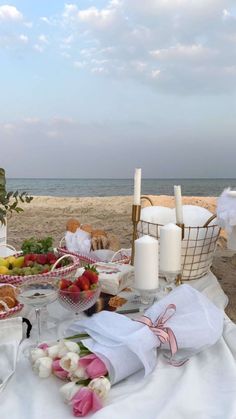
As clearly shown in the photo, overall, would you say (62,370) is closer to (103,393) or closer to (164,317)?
(103,393)

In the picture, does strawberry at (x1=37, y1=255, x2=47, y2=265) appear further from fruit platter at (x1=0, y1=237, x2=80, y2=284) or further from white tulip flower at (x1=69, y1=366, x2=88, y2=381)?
white tulip flower at (x1=69, y1=366, x2=88, y2=381)

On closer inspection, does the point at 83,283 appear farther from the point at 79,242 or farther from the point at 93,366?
the point at 79,242

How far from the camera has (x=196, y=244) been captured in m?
2.12

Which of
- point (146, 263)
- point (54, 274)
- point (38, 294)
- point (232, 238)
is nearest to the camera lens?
point (38, 294)

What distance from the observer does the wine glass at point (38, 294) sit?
1.26 meters

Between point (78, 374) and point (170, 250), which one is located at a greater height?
point (170, 250)

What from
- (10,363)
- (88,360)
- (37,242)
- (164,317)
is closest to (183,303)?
(164,317)

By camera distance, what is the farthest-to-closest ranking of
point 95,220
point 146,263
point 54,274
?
point 95,220 → point 54,274 → point 146,263

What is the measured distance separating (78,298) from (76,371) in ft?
1.13

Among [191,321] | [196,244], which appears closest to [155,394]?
[191,321]

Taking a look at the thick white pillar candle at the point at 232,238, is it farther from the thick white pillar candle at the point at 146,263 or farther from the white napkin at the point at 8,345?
the white napkin at the point at 8,345

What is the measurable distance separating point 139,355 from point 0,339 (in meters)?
0.44

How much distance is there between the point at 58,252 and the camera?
2.11 m

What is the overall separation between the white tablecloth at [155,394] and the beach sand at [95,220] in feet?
3.96
